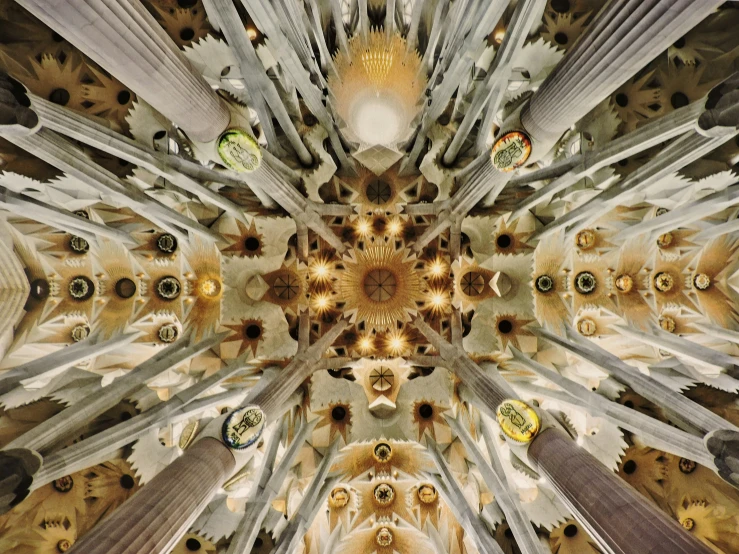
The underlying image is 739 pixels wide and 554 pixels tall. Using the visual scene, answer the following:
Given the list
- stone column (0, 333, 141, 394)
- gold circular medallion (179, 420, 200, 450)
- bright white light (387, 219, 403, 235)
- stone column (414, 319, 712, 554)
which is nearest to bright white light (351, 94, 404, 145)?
bright white light (387, 219, 403, 235)

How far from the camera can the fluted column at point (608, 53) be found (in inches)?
214

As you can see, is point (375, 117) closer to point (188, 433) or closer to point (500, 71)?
point (500, 71)

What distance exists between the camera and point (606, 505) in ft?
20.6

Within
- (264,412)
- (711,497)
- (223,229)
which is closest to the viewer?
(264,412)

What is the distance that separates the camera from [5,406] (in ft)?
31.2

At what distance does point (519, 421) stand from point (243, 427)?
18.8ft

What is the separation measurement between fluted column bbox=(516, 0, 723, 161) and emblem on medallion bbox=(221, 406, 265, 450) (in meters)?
8.38

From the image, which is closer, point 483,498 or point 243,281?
point 483,498

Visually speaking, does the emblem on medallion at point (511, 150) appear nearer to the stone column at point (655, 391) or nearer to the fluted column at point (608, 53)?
the fluted column at point (608, 53)

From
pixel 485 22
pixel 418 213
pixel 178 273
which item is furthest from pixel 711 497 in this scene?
pixel 178 273

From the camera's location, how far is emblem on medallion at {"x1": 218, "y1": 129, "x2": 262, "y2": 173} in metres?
8.45

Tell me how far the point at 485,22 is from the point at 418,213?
6.22m

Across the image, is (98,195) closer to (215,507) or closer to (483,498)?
(215,507)

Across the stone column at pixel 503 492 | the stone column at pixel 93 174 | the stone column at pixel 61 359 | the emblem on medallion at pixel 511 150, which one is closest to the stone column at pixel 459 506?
the stone column at pixel 503 492
